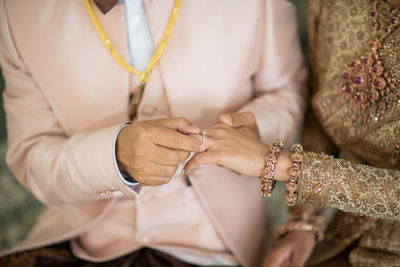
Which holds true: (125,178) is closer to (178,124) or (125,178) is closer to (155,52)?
(178,124)

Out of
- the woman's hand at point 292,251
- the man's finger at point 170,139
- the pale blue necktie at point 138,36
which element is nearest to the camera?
the man's finger at point 170,139

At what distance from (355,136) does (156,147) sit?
0.51 metres

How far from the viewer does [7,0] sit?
2.81ft

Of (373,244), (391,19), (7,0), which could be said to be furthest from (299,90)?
(7,0)

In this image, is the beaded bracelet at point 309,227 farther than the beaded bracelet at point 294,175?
Yes

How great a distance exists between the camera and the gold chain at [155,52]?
854mm

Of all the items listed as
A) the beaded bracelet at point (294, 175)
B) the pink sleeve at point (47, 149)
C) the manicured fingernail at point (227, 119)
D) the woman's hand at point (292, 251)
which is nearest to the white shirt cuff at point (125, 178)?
the pink sleeve at point (47, 149)

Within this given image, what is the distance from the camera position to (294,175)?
763mm

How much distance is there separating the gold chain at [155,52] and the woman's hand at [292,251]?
61cm

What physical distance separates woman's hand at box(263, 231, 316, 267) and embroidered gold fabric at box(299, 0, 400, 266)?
2.3 inches

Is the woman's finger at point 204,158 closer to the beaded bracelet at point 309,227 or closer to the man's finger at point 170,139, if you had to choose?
the man's finger at point 170,139

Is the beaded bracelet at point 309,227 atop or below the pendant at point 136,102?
below

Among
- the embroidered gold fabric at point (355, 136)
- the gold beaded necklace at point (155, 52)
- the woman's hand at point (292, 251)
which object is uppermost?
the gold beaded necklace at point (155, 52)

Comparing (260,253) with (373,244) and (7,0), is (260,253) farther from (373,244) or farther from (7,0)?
(7,0)
